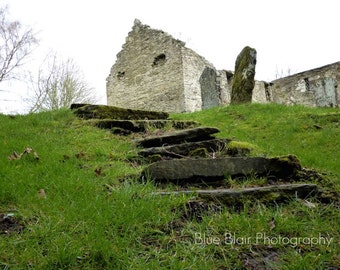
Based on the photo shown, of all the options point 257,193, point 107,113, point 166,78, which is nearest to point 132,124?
point 107,113

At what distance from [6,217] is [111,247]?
91 cm

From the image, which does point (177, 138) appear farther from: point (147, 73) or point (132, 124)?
point (147, 73)

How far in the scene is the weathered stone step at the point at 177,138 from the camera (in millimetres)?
4480

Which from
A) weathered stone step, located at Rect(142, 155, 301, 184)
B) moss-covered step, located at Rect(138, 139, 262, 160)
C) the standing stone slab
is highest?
the standing stone slab

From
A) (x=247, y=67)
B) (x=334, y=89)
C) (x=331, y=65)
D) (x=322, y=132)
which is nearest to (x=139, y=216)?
(x=322, y=132)

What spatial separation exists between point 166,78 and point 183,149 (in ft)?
43.4

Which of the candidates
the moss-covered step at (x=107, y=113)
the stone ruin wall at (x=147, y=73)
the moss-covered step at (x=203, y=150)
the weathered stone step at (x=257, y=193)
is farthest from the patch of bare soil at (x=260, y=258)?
the stone ruin wall at (x=147, y=73)

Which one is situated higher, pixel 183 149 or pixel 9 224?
pixel 183 149

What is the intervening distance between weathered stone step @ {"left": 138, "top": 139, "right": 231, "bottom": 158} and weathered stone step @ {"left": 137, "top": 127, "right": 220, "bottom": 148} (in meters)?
0.34

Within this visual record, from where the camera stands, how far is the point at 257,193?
2721mm

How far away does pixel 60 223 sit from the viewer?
222 centimetres

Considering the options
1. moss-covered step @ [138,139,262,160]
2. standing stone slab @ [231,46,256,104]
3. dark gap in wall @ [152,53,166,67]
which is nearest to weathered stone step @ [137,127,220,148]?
moss-covered step @ [138,139,262,160]

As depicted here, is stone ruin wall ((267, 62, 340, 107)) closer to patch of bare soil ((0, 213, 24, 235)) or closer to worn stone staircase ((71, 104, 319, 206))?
worn stone staircase ((71, 104, 319, 206))

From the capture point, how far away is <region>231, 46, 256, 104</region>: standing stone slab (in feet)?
31.2
